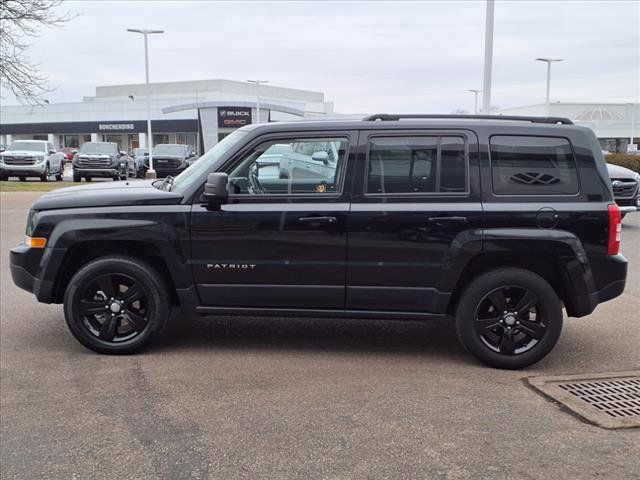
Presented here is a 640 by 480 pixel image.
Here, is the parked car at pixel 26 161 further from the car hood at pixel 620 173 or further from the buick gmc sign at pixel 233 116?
the buick gmc sign at pixel 233 116

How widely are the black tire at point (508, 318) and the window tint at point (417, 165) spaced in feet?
2.61

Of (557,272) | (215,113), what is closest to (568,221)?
(557,272)

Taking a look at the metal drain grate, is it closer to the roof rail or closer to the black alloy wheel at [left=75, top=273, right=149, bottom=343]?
the roof rail

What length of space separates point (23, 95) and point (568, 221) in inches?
819

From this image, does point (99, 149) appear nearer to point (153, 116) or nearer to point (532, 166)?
point (532, 166)

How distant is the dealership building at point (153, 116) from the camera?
64.7 m

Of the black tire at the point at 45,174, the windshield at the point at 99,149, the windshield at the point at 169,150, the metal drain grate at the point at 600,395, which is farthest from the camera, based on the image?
the windshield at the point at 169,150

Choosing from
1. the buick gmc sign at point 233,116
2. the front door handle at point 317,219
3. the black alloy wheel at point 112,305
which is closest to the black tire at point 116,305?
the black alloy wheel at point 112,305

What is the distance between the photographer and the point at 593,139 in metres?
4.97

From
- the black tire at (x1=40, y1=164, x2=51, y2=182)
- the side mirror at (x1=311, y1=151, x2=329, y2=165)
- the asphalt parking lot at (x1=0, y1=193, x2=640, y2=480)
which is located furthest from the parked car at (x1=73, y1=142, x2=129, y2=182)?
the side mirror at (x1=311, y1=151, x2=329, y2=165)

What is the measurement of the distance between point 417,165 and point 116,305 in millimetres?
2681

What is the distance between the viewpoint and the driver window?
5027 millimetres

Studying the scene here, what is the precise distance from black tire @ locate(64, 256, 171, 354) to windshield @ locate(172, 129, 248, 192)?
0.75m

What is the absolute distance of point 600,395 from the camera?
4457 mm
